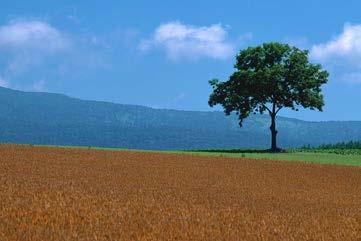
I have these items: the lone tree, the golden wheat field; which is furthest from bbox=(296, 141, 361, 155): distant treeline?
the golden wheat field

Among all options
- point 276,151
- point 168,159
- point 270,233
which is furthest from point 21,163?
point 276,151

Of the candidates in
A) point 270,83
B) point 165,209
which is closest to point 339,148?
point 270,83

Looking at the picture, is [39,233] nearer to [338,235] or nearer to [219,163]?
[338,235]

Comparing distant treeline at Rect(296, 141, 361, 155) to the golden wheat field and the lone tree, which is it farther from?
the golden wheat field

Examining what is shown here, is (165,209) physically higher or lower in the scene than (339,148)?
lower

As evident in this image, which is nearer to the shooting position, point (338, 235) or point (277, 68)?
point (338, 235)

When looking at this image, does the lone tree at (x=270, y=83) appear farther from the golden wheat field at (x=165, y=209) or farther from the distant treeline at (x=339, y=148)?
the golden wheat field at (x=165, y=209)

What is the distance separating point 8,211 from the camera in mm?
13078

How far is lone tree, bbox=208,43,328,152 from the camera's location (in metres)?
72.0

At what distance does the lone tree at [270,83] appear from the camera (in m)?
72.0

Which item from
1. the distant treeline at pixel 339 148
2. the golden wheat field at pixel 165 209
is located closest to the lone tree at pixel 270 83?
the distant treeline at pixel 339 148

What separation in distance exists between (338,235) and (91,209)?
517 centimetres

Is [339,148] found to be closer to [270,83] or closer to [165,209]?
[270,83]

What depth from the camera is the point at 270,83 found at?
71.5 meters
